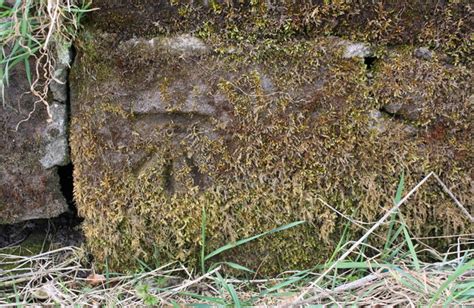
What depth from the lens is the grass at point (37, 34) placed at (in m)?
1.53

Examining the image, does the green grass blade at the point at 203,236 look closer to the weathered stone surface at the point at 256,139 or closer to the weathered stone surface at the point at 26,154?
the weathered stone surface at the point at 256,139

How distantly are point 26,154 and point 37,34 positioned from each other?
0.43 meters

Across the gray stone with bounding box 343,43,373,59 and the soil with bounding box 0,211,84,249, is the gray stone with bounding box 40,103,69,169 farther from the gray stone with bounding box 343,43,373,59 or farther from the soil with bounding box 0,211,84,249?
the gray stone with bounding box 343,43,373,59

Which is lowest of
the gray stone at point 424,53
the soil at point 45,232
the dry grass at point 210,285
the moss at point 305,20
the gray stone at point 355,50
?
the dry grass at point 210,285

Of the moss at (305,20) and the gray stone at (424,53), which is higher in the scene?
the moss at (305,20)

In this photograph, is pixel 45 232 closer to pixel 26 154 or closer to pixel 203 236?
pixel 26 154

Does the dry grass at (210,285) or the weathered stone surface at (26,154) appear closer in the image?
the dry grass at (210,285)

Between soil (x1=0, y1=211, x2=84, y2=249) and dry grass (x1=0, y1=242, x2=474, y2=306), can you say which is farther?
soil (x1=0, y1=211, x2=84, y2=249)

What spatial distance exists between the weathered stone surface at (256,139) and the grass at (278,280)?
0.07 metres

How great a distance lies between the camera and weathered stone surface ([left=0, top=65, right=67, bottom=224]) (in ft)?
5.74

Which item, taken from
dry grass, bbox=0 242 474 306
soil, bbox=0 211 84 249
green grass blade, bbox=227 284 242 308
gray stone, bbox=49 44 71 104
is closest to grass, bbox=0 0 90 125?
gray stone, bbox=49 44 71 104

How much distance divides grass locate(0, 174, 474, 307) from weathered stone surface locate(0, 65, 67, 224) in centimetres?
20

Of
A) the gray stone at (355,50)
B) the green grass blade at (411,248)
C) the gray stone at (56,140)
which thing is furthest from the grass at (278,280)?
the gray stone at (355,50)

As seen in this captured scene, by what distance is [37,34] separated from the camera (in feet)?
5.25
